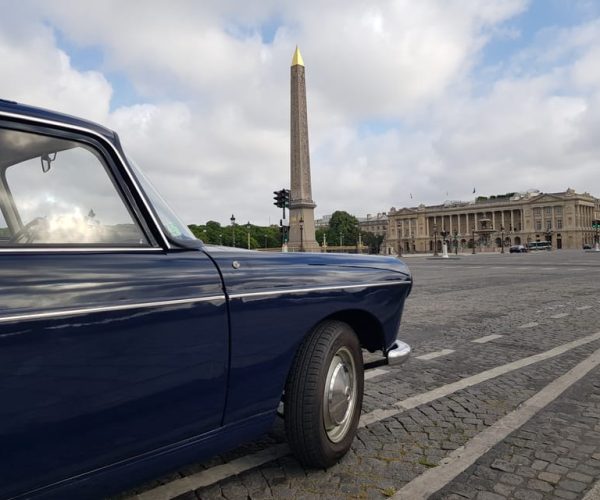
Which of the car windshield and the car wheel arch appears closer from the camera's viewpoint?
the car windshield

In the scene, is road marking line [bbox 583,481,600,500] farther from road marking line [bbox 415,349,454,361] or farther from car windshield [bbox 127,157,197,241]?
road marking line [bbox 415,349,454,361]

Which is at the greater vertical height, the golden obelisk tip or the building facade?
the golden obelisk tip

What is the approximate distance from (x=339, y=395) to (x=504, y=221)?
14557 centimetres

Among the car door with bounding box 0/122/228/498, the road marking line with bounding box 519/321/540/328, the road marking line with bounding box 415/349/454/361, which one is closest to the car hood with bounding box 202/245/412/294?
the car door with bounding box 0/122/228/498

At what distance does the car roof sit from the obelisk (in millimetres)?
35595

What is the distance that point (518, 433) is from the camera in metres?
3.34

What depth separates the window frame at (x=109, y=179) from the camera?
1.67 m

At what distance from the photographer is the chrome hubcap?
2637 mm

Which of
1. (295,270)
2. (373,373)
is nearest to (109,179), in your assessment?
(295,270)

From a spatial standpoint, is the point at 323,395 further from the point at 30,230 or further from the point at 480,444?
the point at 30,230

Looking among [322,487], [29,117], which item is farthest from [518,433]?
[29,117]

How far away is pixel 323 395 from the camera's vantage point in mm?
2568

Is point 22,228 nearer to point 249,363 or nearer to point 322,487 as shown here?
point 249,363

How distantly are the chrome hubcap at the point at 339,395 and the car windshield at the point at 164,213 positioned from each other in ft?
3.59
